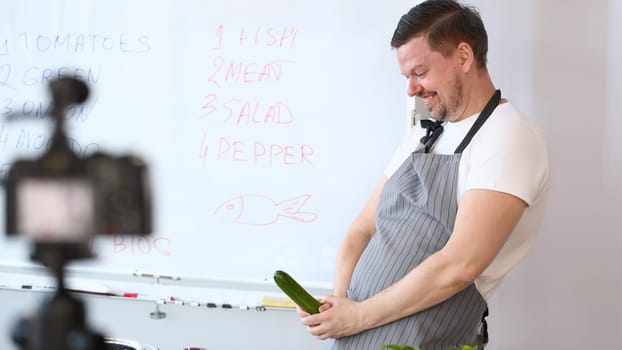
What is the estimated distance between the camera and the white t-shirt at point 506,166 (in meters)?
1.12

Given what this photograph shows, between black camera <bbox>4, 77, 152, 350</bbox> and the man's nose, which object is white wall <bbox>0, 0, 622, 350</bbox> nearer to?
the man's nose

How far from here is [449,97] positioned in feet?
4.09

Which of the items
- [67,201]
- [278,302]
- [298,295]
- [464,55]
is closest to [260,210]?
[278,302]

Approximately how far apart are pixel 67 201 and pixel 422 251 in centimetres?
95

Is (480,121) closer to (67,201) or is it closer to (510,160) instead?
(510,160)

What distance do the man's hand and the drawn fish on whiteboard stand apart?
517 mm

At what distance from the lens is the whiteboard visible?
172 centimetres

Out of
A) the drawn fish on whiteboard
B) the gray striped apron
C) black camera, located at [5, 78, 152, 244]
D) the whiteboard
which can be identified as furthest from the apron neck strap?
black camera, located at [5, 78, 152, 244]

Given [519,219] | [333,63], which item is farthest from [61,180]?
[333,63]

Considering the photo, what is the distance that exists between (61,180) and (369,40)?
4.63 ft

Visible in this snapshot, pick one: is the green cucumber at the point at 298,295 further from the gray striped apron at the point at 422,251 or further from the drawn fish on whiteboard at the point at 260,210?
the drawn fish on whiteboard at the point at 260,210

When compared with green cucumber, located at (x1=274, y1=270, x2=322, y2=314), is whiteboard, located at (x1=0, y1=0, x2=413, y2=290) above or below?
above

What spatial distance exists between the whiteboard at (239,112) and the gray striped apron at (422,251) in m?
0.44

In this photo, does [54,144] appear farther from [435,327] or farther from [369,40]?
[369,40]
